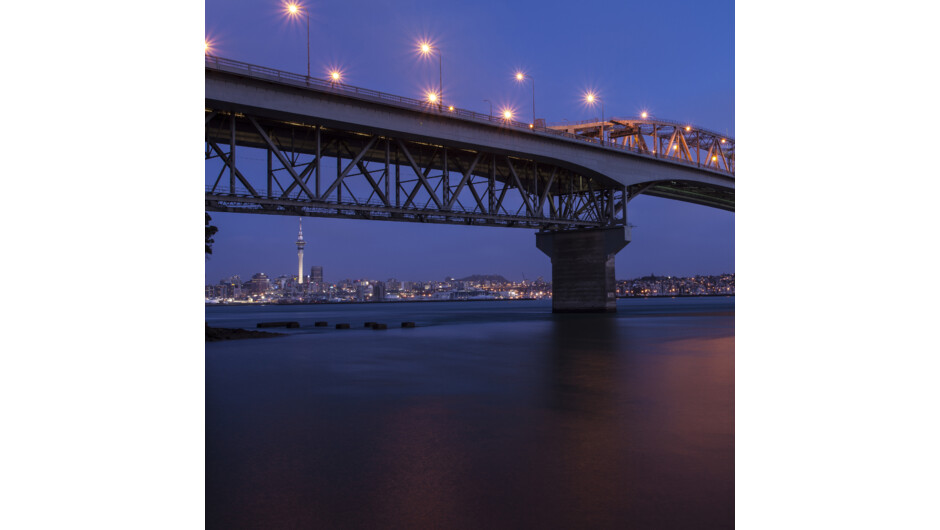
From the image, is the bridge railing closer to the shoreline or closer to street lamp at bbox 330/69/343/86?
street lamp at bbox 330/69/343/86

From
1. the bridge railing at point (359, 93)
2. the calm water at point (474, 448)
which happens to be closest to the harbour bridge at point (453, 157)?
the bridge railing at point (359, 93)

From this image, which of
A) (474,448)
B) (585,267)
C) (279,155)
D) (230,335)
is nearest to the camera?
(474,448)

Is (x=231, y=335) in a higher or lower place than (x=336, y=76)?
lower

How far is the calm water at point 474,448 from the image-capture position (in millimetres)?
5086

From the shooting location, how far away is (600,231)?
55500 millimetres

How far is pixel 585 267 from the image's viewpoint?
5625 cm

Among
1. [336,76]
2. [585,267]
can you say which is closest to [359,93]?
[336,76]

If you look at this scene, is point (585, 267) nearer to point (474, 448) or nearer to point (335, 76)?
point (335, 76)

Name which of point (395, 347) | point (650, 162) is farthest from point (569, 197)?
point (395, 347)

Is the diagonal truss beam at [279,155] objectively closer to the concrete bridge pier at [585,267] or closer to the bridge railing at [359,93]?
the bridge railing at [359,93]

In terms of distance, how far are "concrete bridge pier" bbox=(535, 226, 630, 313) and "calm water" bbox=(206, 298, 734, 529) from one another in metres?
39.6

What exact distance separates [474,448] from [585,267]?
50.2 m
